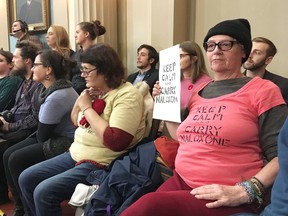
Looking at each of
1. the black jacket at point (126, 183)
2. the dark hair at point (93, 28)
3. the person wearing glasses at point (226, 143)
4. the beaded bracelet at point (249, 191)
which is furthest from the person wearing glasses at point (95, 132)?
the dark hair at point (93, 28)

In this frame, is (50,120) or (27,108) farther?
(27,108)

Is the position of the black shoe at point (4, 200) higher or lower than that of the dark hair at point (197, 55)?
lower

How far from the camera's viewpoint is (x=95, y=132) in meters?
1.95

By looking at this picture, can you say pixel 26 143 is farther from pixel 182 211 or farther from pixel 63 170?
pixel 182 211

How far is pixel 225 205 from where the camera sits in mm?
1233

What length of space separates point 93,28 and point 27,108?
127cm

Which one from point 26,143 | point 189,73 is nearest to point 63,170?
point 26,143

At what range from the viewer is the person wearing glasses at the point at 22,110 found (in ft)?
9.21

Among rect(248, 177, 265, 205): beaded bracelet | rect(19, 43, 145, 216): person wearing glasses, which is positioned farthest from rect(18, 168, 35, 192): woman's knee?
rect(248, 177, 265, 205): beaded bracelet

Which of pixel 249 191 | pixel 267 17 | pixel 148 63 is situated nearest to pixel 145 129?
pixel 249 191

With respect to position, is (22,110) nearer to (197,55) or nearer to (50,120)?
(50,120)

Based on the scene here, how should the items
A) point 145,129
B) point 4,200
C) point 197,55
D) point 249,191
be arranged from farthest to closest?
point 4,200, point 197,55, point 145,129, point 249,191

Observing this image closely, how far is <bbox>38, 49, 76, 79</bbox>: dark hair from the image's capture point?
2.61m

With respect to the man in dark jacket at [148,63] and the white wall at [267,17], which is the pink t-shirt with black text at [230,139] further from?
the man in dark jacket at [148,63]
